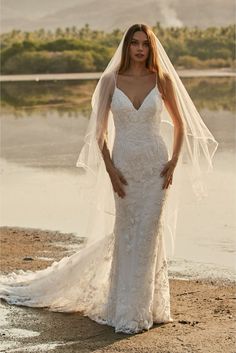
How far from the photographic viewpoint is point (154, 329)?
802 cm

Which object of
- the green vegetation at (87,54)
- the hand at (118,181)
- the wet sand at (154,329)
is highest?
the green vegetation at (87,54)

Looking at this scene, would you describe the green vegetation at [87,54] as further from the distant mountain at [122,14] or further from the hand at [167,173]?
the distant mountain at [122,14]

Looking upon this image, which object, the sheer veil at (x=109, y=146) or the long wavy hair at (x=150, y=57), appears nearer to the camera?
the long wavy hair at (x=150, y=57)

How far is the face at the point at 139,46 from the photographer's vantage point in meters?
8.05

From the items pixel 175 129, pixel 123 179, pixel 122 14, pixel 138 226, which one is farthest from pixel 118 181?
pixel 122 14

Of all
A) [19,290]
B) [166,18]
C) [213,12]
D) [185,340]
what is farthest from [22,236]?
[213,12]

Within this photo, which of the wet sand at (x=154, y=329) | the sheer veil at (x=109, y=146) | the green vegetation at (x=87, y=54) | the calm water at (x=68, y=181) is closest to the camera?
the wet sand at (x=154, y=329)

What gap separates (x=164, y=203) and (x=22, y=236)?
12.8 ft

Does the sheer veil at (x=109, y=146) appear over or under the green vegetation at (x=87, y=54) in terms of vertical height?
under

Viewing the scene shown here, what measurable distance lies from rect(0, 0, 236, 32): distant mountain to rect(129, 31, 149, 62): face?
439 ft

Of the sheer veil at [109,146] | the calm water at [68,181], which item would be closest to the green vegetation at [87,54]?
the calm water at [68,181]

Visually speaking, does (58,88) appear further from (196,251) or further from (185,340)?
(185,340)

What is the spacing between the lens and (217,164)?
16.7 m

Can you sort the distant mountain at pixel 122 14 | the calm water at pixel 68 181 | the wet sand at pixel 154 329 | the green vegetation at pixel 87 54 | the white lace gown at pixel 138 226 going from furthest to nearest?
the distant mountain at pixel 122 14 → the green vegetation at pixel 87 54 → the calm water at pixel 68 181 → the white lace gown at pixel 138 226 → the wet sand at pixel 154 329
